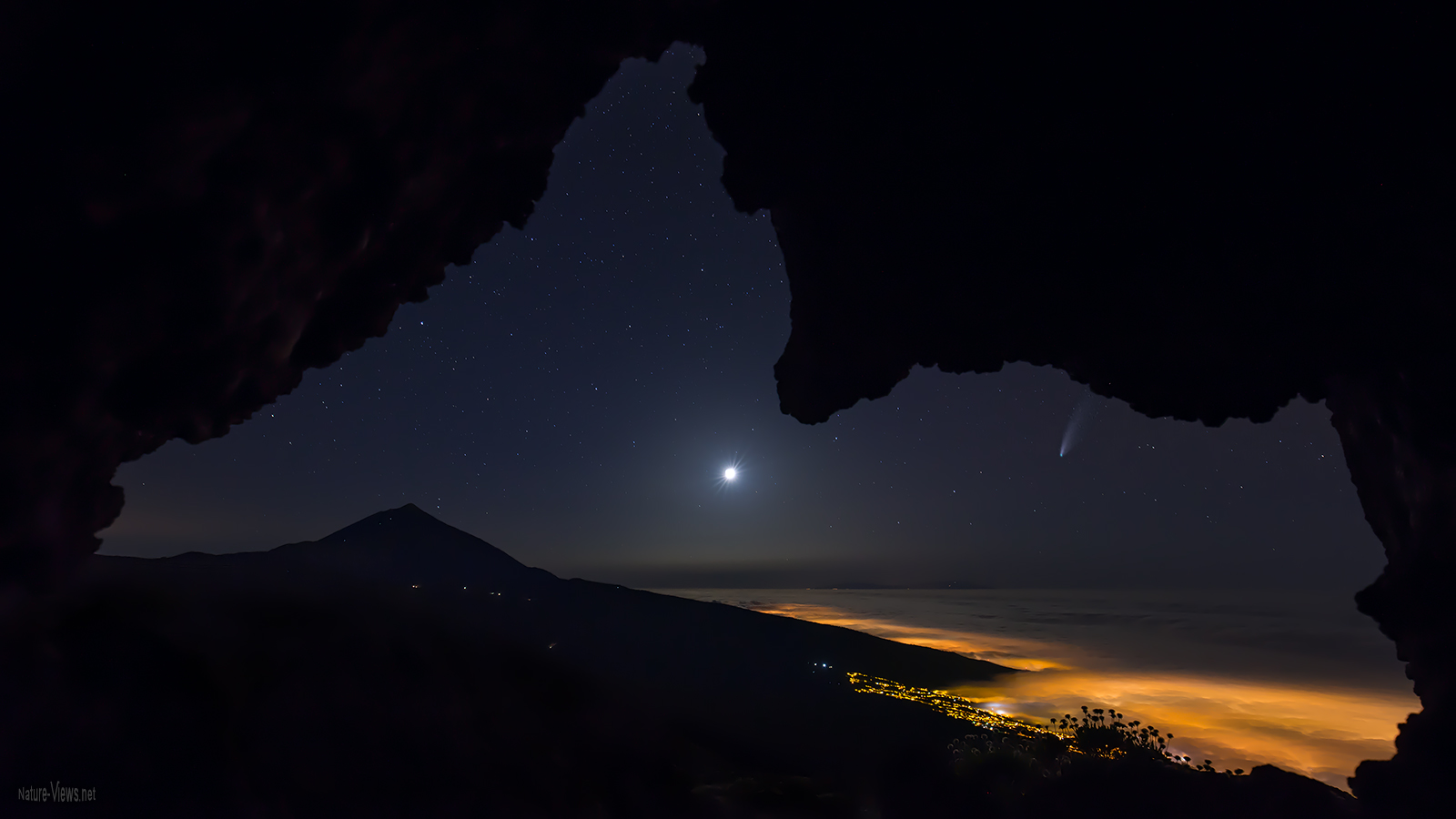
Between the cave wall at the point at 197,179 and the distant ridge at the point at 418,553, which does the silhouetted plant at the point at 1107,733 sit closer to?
the cave wall at the point at 197,179

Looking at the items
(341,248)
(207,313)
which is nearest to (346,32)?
(341,248)

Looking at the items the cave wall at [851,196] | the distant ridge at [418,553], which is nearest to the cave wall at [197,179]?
the cave wall at [851,196]

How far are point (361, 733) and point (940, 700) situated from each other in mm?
52218

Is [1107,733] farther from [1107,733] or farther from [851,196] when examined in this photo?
[851,196]

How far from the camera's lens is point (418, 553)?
5059 centimetres

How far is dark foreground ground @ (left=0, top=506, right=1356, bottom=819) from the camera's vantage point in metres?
6.98

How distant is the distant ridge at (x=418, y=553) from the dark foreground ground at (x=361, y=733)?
2525 cm

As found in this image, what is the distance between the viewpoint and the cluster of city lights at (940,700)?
30281mm

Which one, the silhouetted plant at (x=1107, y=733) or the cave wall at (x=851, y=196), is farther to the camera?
the silhouetted plant at (x=1107, y=733)

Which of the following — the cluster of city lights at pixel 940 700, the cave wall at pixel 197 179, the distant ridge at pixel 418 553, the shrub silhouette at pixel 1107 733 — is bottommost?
the cluster of city lights at pixel 940 700

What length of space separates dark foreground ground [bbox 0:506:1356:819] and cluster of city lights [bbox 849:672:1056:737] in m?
17.7

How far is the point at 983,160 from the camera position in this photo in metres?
10.6

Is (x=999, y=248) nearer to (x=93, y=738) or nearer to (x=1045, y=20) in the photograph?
(x=1045, y=20)

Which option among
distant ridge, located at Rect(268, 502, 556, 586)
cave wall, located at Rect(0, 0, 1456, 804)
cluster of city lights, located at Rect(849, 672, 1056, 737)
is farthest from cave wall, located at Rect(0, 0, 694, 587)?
distant ridge, located at Rect(268, 502, 556, 586)
